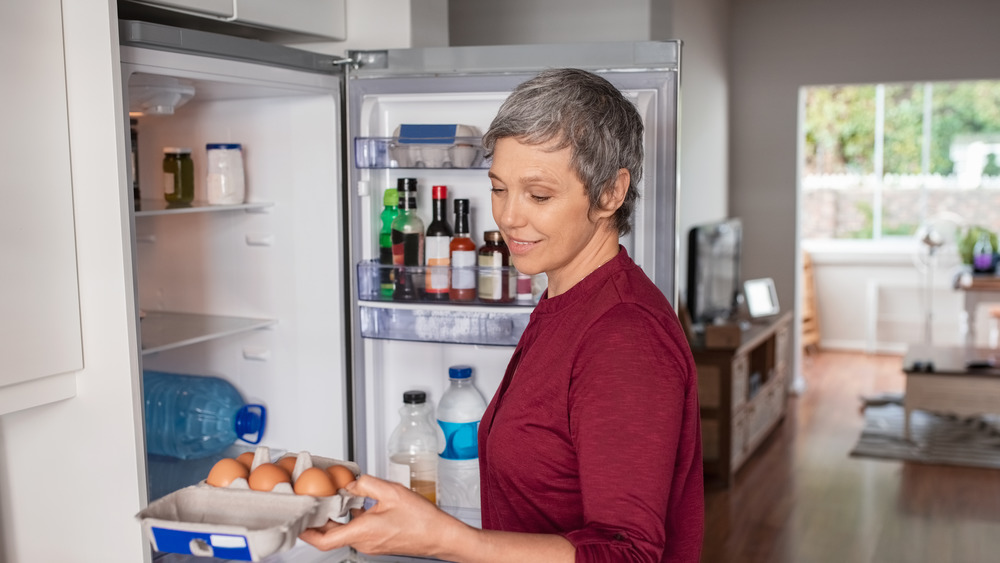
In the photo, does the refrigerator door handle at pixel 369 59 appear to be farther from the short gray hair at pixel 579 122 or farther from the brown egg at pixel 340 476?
the brown egg at pixel 340 476

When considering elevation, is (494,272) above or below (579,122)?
below

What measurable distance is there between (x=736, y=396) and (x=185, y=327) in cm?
271

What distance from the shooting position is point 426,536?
96 cm

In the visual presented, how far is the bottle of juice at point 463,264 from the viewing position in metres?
1.83

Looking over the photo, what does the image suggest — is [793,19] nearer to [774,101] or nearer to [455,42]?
[774,101]

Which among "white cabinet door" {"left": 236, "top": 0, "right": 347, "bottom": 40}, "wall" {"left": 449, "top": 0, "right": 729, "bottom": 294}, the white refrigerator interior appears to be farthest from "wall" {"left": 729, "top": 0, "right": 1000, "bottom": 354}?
the white refrigerator interior

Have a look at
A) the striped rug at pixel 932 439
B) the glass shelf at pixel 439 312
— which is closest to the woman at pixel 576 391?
the glass shelf at pixel 439 312

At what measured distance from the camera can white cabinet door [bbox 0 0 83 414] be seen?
1328 mm

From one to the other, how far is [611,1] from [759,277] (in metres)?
3.04

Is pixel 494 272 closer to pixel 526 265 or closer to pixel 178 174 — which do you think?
pixel 526 265

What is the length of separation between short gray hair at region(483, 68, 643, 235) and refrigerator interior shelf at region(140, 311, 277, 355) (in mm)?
982

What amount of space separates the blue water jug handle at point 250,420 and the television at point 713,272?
8.99 ft

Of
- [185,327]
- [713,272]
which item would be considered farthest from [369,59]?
[713,272]

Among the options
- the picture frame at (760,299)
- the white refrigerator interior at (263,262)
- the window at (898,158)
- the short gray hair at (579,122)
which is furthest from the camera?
the window at (898,158)
